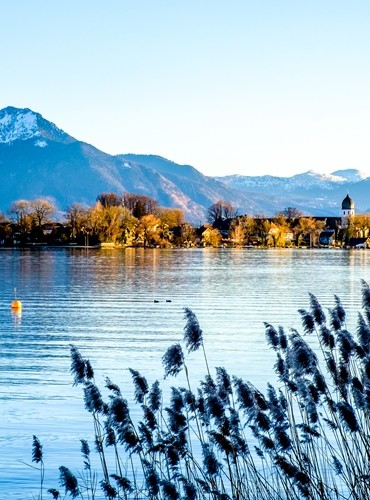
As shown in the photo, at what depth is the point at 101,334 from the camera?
118ft

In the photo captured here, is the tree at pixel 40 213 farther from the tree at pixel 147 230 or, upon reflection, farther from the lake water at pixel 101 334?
the lake water at pixel 101 334

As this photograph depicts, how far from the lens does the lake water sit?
60.4ft

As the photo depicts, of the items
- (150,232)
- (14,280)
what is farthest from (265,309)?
(150,232)

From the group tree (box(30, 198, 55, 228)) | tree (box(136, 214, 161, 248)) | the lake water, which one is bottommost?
the lake water

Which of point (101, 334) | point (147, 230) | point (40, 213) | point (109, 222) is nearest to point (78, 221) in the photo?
point (109, 222)

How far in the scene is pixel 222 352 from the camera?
30438 mm

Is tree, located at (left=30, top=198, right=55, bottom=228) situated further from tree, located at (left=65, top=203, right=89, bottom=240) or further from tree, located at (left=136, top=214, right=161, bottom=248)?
tree, located at (left=136, top=214, right=161, bottom=248)

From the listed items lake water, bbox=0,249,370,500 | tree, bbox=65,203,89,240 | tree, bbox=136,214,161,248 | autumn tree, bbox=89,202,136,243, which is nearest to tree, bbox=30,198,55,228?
tree, bbox=65,203,89,240

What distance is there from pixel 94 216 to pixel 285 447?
169 m

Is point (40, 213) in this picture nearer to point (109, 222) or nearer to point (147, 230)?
point (109, 222)

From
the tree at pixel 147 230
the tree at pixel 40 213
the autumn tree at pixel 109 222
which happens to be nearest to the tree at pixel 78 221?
the autumn tree at pixel 109 222

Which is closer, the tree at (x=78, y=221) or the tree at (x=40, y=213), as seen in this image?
the tree at (x=78, y=221)

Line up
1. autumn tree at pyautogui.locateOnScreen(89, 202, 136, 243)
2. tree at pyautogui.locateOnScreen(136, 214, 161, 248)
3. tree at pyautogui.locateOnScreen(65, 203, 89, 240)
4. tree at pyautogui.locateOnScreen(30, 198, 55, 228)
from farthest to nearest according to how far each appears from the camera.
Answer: tree at pyautogui.locateOnScreen(136, 214, 161, 248)
tree at pyautogui.locateOnScreen(30, 198, 55, 228)
tree at pyautogui.locateOnScreen(65, 203, 89, 240)
autumn tree at pyautogui.locateOnScreen(89, 202, 136, 243)

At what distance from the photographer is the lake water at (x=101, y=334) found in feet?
60.4
